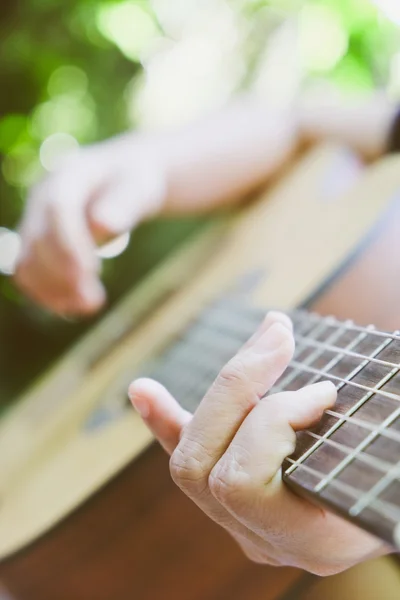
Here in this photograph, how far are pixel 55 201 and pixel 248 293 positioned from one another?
0.30 meters

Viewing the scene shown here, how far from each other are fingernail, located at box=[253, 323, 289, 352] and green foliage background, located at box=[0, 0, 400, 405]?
105 cm

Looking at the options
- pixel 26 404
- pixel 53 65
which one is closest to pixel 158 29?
pixel 53 65

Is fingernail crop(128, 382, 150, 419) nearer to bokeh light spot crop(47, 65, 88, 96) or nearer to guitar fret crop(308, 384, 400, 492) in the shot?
guitar fret crop(308, 384, 400, 492)

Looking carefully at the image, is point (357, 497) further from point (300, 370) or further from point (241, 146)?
point (241, 146)

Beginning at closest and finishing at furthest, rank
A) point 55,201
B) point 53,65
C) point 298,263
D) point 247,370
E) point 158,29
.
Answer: point 247,370 → point 298,263 → point 55,201 → point 53,65 → point 158,29

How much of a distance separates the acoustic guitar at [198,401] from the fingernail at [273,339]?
50mm

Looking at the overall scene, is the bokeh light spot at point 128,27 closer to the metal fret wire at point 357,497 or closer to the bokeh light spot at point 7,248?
the bokeh light spot at point 7,248

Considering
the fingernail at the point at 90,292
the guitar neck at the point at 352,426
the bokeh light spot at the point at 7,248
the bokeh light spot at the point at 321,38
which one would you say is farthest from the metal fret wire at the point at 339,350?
the bokeh light spot at the point at 321,38

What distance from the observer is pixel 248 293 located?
0.76 m

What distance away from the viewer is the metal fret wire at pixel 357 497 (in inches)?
11.6

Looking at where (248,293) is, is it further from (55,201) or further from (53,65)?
(53,65)

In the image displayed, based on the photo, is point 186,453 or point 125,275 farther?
point 125,275

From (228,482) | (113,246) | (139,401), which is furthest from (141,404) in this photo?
(113,246)

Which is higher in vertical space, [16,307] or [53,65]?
[53,65]
